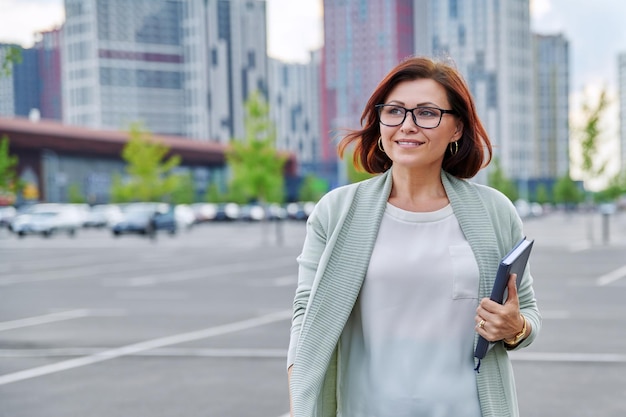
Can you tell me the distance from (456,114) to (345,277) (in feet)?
1.87

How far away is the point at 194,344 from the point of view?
9.12 meters

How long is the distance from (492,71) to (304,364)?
14721cm

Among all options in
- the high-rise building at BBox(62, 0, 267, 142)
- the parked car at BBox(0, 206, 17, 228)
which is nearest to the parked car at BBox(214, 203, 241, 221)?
the parked car at BBox(0, 206, 17, 228)

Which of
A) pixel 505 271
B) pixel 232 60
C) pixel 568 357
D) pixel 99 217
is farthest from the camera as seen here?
pixel 232 60

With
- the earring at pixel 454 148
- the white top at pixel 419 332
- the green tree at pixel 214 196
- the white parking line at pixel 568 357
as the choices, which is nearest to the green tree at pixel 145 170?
the green tree at pixel 214 196

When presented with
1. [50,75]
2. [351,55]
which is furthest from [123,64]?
[351,55]

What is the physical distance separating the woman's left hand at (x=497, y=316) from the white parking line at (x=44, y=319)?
948 cm

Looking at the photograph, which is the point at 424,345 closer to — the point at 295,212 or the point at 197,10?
the point at 295,212

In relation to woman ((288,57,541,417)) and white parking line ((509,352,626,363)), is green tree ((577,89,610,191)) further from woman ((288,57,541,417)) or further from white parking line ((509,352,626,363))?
woman ((288,57,541,417))

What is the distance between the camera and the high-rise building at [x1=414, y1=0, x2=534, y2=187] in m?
140

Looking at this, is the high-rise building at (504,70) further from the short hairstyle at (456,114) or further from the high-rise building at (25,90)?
the short hairstyle at (456,114)

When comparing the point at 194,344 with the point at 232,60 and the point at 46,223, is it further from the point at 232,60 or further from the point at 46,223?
the point at 232,60

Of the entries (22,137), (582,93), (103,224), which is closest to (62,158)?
(22,137)

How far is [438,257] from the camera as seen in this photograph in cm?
231
